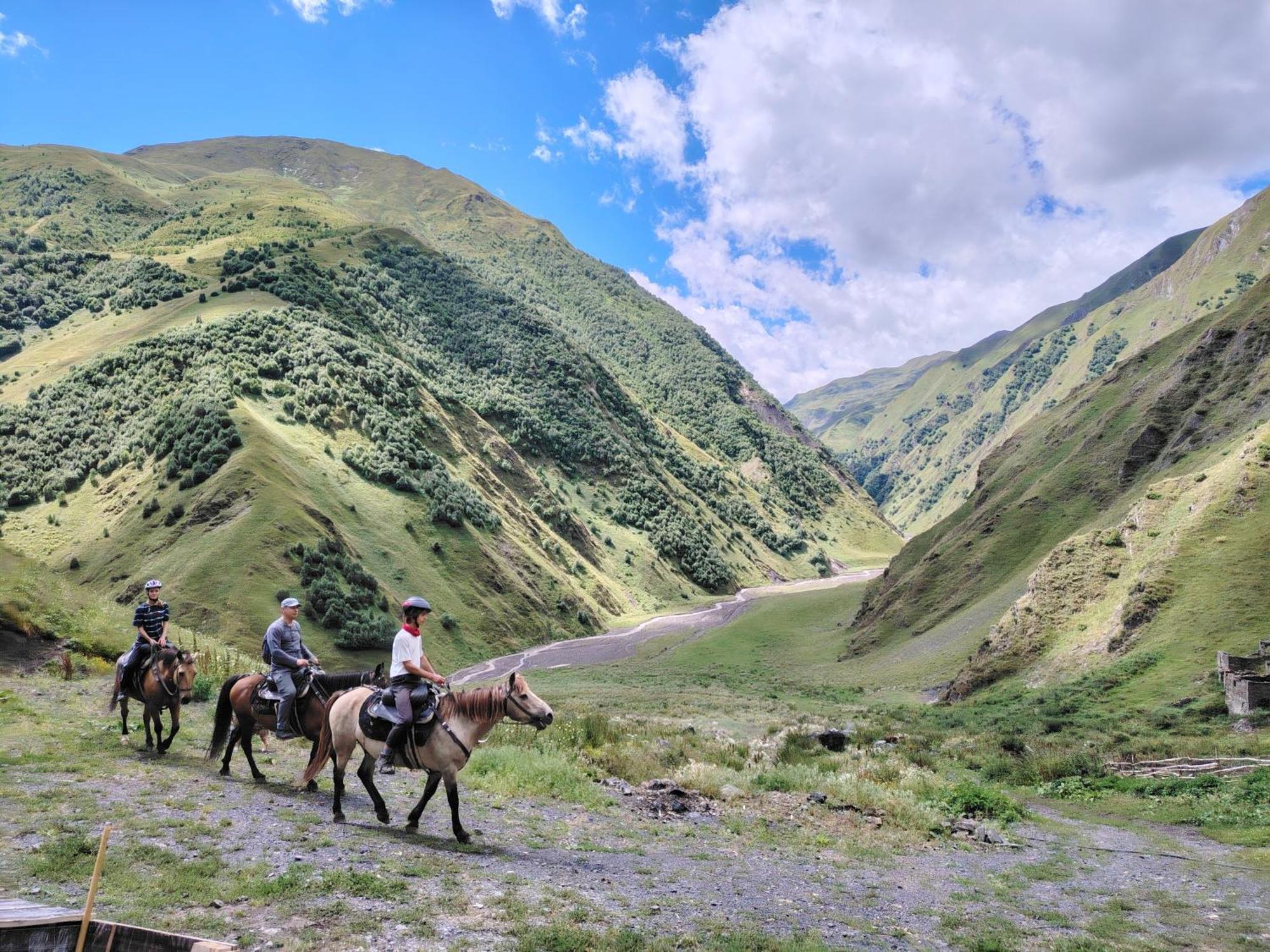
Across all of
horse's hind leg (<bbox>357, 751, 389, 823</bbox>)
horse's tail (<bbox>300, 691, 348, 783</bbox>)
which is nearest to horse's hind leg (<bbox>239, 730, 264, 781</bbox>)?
horse's tail (<bbox>300, 691, 348, 783</bbox>)

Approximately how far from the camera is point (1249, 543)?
3284 cm

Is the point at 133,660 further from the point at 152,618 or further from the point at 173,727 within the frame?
the point at 173,727

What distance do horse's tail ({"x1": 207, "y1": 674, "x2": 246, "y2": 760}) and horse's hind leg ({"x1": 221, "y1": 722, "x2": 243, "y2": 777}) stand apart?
10.8 inches

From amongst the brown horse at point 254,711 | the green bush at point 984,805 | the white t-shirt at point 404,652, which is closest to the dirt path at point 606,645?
the brown horse at point 254,711

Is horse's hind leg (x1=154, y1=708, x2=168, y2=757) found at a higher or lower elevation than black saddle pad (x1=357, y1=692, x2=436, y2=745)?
lower

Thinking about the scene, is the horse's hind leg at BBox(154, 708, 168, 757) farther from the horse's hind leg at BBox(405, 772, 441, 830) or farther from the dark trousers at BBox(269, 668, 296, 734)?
the horse's hind leg at BBox(405, 772, 441, 830)

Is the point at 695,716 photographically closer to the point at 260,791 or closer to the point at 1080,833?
the point at 1080,833

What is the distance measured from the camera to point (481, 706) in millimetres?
11641

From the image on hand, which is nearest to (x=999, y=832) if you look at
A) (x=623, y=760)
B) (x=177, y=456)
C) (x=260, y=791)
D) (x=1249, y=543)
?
(x=623, y=760)

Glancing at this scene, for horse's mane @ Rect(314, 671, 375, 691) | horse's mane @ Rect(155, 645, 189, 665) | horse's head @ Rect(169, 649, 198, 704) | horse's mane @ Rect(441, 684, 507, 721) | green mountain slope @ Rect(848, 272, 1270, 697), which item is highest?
green mountain slope @ Rect(848, 272, 1270, 697)

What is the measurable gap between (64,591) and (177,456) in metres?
35.9

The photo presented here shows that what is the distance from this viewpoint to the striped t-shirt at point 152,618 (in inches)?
637

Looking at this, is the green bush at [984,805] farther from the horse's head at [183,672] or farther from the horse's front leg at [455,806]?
the horse's head at [183,672]

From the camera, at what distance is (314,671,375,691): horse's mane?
13.6 m
